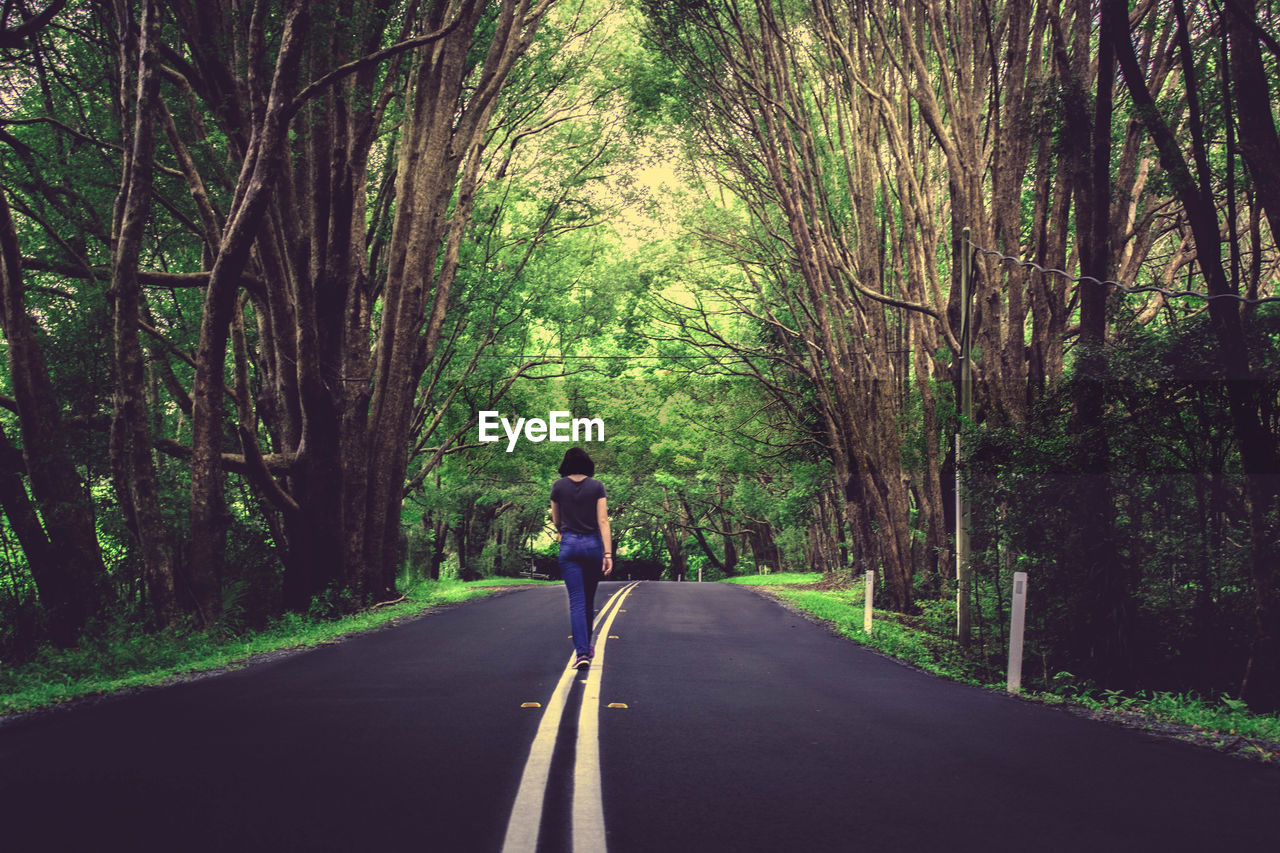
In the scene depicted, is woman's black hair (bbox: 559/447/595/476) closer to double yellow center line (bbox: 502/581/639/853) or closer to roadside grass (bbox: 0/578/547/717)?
double yellow center line (bbox: 502/581/639/853)

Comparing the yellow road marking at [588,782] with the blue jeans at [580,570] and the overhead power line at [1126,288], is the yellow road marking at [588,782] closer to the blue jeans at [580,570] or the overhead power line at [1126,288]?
the blue jeans at [580,570]

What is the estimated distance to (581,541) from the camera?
9.13 m

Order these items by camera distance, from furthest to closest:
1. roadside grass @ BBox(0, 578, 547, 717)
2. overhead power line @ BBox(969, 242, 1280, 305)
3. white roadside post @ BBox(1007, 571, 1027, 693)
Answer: white roadside post @ BBox(1007, 571, 1027, 693) → roadside grass @ BBox(0, 578, 547, 717) → overhead power line @ BBox(969, 242, 1280, 305)

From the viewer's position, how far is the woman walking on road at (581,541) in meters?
9.06

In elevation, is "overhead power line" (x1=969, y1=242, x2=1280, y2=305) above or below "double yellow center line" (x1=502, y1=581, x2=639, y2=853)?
above

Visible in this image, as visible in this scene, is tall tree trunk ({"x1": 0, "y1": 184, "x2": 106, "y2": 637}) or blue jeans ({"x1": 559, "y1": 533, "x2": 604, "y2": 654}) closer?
blue jeans ({"x1": 559, "y1": 533, "x2": 604, "y2": 654})

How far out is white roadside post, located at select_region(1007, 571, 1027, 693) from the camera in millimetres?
9805

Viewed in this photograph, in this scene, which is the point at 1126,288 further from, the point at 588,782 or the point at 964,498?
the point at 588,782

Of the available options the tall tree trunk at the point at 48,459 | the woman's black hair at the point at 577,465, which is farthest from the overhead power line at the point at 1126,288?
the tall tree trunk at the point at 48,459

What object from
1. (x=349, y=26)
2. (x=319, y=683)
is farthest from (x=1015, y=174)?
(x=319, y=683)

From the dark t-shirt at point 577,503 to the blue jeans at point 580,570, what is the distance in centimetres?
9

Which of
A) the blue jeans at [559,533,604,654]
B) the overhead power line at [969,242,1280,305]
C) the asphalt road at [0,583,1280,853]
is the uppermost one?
the overhead power line at [969,242,1280,305]

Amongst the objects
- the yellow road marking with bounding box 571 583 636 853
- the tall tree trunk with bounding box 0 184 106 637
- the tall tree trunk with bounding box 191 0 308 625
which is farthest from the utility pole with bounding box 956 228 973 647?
the tall tree trunk with bounding box 0 184 106 637

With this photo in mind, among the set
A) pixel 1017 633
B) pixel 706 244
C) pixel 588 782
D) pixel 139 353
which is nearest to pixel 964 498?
pixel 1017 633
